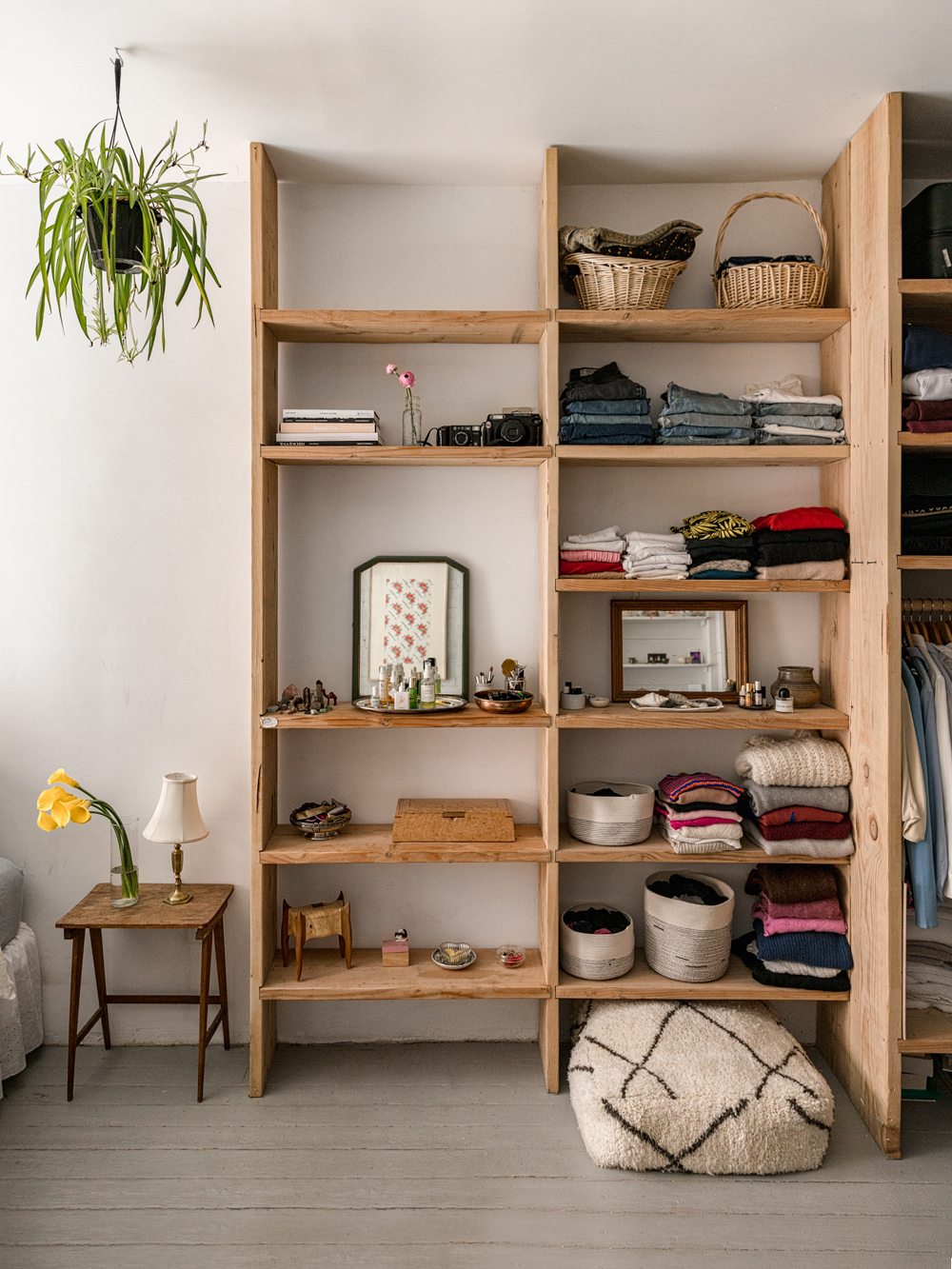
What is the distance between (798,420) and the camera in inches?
99.3

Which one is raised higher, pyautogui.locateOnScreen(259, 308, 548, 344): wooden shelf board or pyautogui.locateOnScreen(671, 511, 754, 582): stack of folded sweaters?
pyautogui.locateOnScreen(259, 308, 548, 344): wooden shelf board

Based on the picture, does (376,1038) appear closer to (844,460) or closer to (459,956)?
(459,956)

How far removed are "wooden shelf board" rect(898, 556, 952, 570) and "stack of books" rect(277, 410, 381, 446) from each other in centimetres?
156

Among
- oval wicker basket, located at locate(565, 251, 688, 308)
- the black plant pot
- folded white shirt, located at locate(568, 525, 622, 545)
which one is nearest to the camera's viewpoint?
the black plant pot

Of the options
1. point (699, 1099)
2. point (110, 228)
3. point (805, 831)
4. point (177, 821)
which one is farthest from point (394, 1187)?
point (110, 228)

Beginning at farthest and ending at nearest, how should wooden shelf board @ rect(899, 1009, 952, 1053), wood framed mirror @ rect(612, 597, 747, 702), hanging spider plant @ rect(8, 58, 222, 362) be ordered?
wood framed mirror @ rect(612, 597, 747, 702)
wooden shelf board @ rect(899, 1009, 952, 1053)
hanging spider plant @ rect(8, 58, 222, 362)

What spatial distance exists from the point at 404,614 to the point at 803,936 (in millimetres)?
1598

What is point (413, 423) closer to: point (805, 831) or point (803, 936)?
point (805, 831)

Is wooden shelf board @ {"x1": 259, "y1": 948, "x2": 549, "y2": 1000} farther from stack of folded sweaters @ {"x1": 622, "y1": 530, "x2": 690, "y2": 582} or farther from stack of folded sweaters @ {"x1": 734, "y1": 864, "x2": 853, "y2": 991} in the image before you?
stack of folded sweaters @ {"x1": 622, "y1": 530, "x2": 690, "y2": 582}

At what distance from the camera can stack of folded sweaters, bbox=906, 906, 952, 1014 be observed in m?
2.49

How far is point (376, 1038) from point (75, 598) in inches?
71.3

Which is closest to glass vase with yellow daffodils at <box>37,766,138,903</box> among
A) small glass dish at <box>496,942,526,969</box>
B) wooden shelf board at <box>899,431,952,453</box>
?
small glass dish at <box>496,942,526,969</box>

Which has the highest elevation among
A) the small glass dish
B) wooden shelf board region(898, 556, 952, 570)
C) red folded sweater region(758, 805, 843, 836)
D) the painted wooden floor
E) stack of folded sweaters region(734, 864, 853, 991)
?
wooden shelf board region(898, 556, 952, 570)

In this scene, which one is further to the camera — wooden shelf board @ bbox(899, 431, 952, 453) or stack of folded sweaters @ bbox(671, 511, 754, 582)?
stack of folded sweaters @ bbox(671, 511, 754, 582)
